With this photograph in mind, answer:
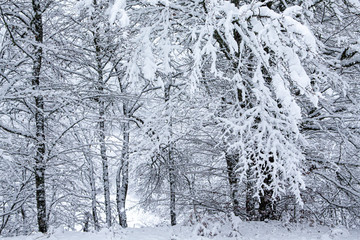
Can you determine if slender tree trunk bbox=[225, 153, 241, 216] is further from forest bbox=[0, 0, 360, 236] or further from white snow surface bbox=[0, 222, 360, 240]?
white snow surface bbox=[0, 222, 360, 240]

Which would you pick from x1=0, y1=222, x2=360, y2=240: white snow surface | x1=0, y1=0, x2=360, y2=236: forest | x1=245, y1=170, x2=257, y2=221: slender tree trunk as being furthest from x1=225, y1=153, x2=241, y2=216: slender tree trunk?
x1=0, y1=222, x2=360, y2=240: white snow surface

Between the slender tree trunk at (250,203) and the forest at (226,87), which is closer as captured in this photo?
the forest at (226,87)

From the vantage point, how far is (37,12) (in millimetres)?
5531

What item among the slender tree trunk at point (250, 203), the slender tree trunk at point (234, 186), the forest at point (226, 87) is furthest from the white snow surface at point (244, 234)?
the slender tree trunk at point (234, 186)

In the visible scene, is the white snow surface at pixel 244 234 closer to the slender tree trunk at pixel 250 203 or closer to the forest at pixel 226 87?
the forest at pixel 226 87

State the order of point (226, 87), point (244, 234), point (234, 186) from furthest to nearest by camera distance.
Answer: point (226, 87) < point (234, 186) < point (244, 234)

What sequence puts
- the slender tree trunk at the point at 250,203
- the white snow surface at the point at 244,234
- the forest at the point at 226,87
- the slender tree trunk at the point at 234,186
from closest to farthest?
the forest at the point at 226,87, the white snow surface at the point at 244,234, the slender tree trunk at the point at 250,203, the slender tree trunk at the point at 234,186

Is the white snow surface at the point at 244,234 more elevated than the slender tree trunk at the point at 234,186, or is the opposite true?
the slender tree trunk at the point at 234,186

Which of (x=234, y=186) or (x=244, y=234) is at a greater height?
(x=234, y=186)

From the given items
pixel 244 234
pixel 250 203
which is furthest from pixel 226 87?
pixel 244 234

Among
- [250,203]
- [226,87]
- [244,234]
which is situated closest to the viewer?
[244,234]

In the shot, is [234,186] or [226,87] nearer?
[234,186]

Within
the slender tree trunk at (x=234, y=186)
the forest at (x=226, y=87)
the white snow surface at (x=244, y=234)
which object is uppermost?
the forest at (x=226, y=87)

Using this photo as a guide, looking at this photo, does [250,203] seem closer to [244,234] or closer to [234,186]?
[234,186]
